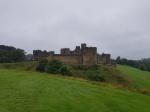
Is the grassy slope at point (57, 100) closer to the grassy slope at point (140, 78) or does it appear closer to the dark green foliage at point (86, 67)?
the grassy slope at point (140, 78)

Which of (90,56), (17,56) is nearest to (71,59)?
(90,56)

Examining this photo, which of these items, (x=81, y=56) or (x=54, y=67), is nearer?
(x=54, y=67)

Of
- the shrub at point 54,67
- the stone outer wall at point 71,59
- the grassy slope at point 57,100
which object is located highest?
the stone outer wall at point 71,59

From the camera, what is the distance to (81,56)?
3757 inches

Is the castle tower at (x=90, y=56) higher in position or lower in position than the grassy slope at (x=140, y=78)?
higher

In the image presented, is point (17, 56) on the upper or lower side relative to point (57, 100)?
upper

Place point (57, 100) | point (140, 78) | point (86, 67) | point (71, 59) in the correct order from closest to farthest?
1. point (57, 100)
2. point (140, 78)
3. point (86, 67)
4. point (71, 59)

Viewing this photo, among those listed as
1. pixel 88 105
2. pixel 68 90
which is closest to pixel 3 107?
pixel 88 105

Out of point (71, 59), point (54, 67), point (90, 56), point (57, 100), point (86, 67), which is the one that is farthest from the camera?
point (71, 59)

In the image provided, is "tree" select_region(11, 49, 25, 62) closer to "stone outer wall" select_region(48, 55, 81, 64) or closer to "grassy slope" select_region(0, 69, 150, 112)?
"stone outer wall" select_region(48, 55, 81, 64)

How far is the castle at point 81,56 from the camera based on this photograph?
303ft

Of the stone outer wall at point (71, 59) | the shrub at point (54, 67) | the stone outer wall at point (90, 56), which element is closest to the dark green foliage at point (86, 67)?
the stone outer wall at point (90, 56)

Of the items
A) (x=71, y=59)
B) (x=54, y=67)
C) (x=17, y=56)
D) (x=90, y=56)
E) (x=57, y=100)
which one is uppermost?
(x=17, y=56)

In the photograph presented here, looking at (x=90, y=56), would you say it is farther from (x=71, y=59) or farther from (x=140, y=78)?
(x=140, y=78)
